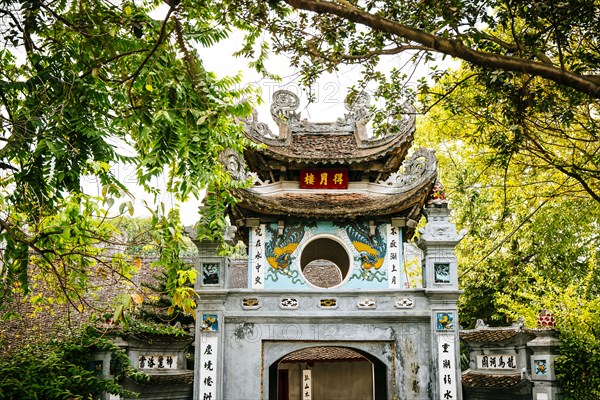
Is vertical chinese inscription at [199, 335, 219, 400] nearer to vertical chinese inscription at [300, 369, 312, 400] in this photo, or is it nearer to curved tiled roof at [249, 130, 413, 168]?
curved tiled roof at [249, 130, 413, 168]

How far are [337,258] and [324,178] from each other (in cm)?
192

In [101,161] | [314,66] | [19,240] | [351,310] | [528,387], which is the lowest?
[528,387]

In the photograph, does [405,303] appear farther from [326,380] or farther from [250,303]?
[326,380]

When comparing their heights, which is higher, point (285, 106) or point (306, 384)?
point (285, 106)

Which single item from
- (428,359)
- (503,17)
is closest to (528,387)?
(428,359)

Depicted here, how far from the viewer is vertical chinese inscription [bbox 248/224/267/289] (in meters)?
9.86

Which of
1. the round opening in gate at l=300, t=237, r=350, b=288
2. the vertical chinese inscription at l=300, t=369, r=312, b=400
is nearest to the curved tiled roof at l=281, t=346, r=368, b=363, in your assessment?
the vertical chinese inscription at l=300, t=369, r=312, b=400

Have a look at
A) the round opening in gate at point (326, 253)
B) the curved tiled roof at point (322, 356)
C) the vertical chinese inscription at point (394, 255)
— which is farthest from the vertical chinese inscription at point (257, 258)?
the curved tiled roof at point (322, 356)

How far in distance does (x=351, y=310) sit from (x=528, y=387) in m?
2.86

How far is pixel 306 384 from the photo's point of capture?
1739 cm

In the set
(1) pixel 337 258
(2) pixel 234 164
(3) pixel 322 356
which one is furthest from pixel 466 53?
(3) pixel 322 356

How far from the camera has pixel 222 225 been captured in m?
7.53

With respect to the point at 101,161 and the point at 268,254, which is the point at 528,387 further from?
the point at 101,161

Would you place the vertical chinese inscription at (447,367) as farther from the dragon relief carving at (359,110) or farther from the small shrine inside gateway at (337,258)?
the dragon relief carving at (359,110)
